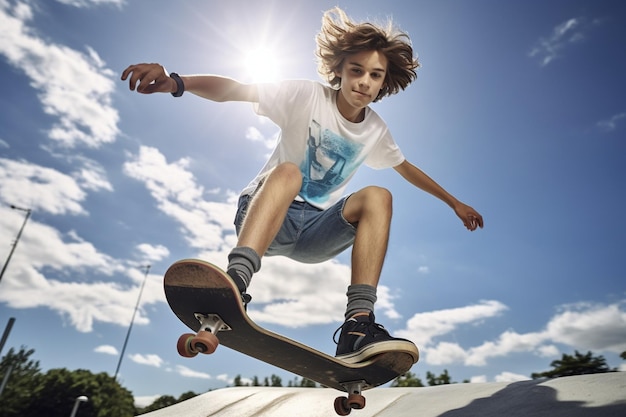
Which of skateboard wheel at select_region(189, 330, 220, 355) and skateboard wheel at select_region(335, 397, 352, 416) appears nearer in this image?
skateboard wheel at select_region(189, 330, 220, 355)

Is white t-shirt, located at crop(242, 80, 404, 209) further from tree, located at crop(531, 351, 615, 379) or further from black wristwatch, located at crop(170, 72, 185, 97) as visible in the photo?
tree, located at crop(531, 351, 615, 379)

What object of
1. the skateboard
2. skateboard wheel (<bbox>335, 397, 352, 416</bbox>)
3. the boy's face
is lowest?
A: skateboard wheel (<bbox>335, 397, 352, 416</bbox>)

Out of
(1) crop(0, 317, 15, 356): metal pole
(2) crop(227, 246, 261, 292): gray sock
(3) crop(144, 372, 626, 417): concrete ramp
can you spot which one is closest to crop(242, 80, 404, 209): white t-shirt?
(2) crop(227, 246, 261, 292): gray sock

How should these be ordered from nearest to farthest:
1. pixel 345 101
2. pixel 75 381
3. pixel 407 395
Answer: pixel 345 101, pixel 407 395, pixel 75 381

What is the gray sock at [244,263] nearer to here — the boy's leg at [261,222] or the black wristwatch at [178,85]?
the boy's leg at [261,222]

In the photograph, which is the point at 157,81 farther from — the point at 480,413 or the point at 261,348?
the point at 480,413

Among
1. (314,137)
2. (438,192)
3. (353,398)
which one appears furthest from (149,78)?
(438,192)

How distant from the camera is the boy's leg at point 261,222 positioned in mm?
2740

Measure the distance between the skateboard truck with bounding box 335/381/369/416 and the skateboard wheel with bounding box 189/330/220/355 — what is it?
1137 mm

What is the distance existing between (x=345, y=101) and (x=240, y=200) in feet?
3.97

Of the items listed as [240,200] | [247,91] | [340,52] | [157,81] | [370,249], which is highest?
[340,52]

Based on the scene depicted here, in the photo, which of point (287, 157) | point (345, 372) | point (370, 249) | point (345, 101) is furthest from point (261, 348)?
point (345, 101)

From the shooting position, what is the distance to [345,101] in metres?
3.74

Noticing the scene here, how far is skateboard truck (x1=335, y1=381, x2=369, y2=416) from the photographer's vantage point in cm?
303
